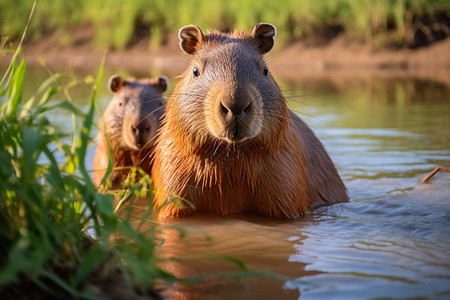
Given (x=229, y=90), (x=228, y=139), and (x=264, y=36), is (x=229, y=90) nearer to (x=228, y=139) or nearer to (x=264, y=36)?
(x=228, y=139)

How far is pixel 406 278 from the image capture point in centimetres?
275

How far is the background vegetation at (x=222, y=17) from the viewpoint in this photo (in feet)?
55.4

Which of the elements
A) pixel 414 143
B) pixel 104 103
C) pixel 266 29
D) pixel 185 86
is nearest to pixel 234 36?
pixel 266 29

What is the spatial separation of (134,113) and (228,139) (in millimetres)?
1831

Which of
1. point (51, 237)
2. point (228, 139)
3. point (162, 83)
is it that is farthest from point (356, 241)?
point (162, 83)

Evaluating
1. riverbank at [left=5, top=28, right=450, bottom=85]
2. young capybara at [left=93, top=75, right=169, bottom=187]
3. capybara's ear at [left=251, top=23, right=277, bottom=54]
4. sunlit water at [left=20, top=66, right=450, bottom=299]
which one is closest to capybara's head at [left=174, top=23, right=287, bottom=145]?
capybara's ear at [left=251, top=23, right=277, bottom=54]

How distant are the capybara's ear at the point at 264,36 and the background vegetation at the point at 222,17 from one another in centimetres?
1052

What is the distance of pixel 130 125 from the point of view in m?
4.90

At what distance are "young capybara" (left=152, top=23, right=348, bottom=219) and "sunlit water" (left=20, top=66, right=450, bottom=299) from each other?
0.14m

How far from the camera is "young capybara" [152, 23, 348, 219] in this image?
347 centimetres

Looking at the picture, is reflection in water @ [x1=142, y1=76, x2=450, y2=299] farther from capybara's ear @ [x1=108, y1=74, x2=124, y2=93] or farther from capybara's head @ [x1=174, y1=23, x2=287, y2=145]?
capybara's ear @ [x1=108, y1=74, x2=124, y2=93]

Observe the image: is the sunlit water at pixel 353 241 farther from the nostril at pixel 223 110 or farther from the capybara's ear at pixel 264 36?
the nostril at pixel 223 110

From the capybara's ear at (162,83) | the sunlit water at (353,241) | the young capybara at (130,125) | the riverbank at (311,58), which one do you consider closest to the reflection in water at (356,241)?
the sunlit water at (353,241)

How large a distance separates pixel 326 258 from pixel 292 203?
36.6 inches
